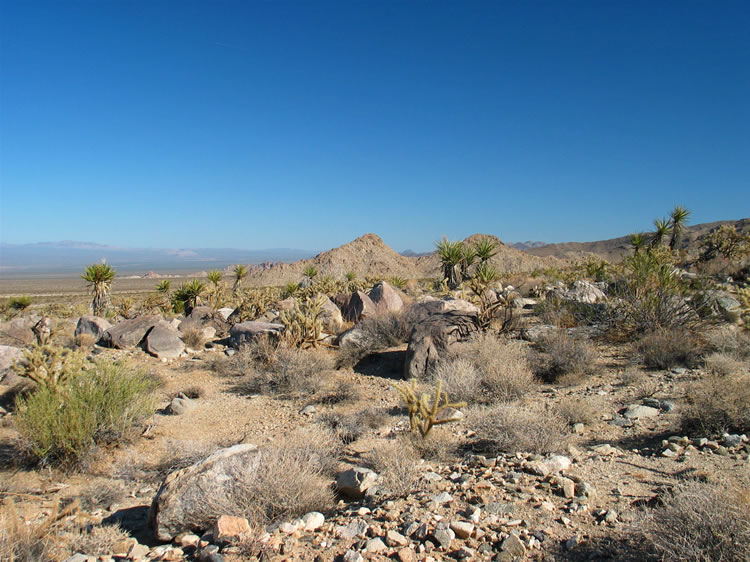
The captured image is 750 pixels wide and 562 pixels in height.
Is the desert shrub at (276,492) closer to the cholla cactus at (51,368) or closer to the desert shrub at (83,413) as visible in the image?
the desert shrub at (83,413)

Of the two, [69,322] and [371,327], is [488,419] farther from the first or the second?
[69,322]

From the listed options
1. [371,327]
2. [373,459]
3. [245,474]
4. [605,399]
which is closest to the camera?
[245,474]

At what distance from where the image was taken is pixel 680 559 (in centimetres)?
277

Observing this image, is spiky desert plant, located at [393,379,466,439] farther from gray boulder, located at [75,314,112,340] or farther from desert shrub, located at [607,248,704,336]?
gray boulder, located at [75,314,112,340]

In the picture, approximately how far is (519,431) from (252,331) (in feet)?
27.6

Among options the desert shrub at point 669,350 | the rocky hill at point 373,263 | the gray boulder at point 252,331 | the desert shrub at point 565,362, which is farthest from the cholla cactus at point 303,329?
the rocky hill at point 373,263

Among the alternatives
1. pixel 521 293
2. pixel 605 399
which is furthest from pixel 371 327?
pixel 521 293

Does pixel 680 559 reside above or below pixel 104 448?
above

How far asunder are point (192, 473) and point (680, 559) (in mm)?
3873

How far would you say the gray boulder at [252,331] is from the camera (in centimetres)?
1173

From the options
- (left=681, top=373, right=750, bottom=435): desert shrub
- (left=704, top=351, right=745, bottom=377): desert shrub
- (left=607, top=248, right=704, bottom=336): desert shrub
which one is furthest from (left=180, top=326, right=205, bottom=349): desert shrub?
(left=704, top=351, right=745, bottom=377): desert shrub

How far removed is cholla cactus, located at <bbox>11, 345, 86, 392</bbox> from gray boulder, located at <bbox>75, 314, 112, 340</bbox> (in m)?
5.98

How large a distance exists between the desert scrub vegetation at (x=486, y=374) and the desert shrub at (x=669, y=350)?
214 centimetres

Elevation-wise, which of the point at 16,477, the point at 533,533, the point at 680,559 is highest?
the point at 680,559
